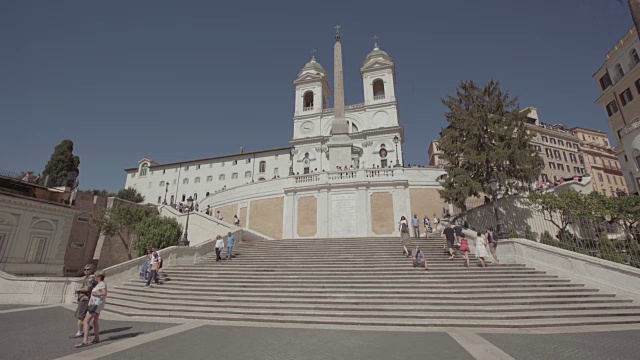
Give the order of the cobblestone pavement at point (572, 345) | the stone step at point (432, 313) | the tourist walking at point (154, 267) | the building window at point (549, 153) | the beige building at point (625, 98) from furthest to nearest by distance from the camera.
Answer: the building window at point (549, 153), the beige building at point (625, 98), the tourist walking at point (154, 267), the stone step at point (432, 313), the cobblestone pavement at point (572, 345)

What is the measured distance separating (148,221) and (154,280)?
13.2m

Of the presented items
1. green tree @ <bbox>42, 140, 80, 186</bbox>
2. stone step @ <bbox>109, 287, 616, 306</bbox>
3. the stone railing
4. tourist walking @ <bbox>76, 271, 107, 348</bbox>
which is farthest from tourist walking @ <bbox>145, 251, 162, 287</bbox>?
green tree @ <bbox>42, 140, 80, 186</bbox>

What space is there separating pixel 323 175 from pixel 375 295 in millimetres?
15388

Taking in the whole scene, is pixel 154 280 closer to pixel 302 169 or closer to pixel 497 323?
pixel 497 323

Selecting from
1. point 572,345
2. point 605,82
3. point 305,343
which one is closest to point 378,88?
point 605,82

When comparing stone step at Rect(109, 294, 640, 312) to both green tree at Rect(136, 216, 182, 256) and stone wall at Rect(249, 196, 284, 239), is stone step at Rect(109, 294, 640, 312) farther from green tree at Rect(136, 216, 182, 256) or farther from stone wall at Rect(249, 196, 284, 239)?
green tree at Rect(136, 216, 182, 256)

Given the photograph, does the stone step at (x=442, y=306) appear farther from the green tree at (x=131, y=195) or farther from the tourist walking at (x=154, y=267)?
the green tree at (x=131, y=195)

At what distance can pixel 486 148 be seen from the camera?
17.2 meters

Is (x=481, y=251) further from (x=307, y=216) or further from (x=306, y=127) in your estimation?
(x=306, y=127)

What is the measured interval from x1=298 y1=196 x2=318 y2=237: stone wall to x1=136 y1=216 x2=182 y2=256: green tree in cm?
1038

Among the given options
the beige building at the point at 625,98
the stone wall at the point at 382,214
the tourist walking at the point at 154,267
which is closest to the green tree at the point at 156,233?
the tourist walking at the point at 154,267

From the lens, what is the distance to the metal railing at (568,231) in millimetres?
9922

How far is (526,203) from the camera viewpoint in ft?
52.6

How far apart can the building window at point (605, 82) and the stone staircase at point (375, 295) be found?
29.6m
